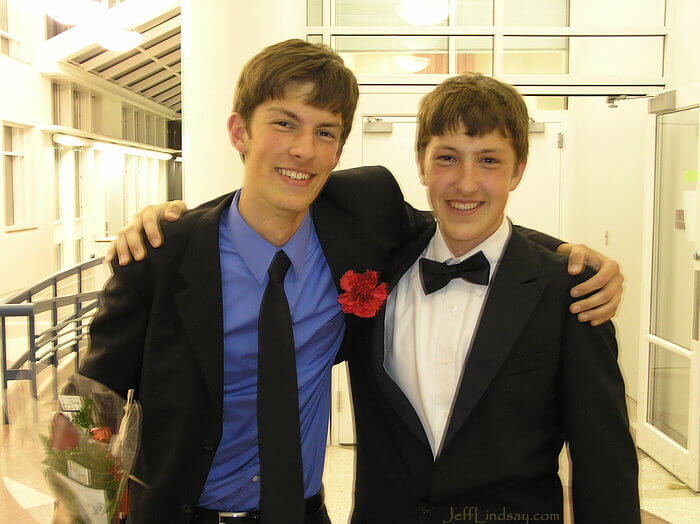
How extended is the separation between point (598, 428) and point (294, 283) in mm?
793

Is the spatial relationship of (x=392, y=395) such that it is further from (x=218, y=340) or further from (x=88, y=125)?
(x=88, y=125)

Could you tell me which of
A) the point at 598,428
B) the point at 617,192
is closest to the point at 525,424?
the point at 598,428

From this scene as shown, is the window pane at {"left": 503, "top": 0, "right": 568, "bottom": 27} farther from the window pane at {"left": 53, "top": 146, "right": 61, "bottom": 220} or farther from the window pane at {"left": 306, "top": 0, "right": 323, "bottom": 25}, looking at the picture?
the window pane at {"left": 53, "top": 146, "right": 61, "bottom": 220}

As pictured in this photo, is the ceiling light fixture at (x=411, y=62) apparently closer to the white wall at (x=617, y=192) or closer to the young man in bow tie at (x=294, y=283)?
the white wall at (x=617, y=192)

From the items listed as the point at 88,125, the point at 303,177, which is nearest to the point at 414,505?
the point at 303,177

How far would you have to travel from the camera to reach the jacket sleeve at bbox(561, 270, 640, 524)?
145 cm

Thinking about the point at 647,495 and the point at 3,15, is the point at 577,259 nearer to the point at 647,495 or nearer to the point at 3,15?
the point at 647,495

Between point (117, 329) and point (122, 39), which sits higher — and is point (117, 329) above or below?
below

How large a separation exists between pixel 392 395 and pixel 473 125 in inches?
26.6

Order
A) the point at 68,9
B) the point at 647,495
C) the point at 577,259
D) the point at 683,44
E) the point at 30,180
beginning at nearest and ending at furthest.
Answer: the point at 577,259 → the point at 647,495 → the point at 683,44 → the point at 68,9 → the point at 30,180

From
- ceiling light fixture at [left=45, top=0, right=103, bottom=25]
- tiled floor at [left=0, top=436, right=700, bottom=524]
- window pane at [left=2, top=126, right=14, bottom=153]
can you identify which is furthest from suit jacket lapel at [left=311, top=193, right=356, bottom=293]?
window pane at [left=2, top=126, right=14, bottom=153]

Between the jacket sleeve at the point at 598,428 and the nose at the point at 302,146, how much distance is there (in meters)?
0.73

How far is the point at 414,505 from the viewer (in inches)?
60.1

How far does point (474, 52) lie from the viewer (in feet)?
16.0
